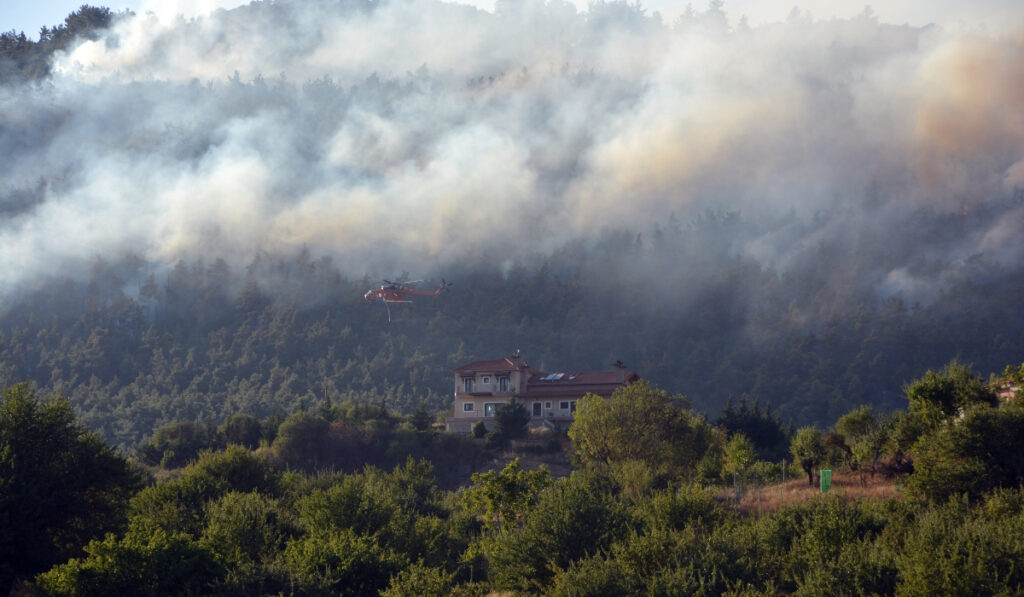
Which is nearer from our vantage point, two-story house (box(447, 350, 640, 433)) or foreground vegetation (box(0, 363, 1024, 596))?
foreground vegetation (box(0, 363, 1024, 596))

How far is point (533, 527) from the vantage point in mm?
48688

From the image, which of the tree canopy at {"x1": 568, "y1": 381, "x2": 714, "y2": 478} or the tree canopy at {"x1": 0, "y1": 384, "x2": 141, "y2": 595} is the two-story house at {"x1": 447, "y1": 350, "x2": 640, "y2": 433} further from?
the tree canopy at {"x1": 0, "y1": 384, "x2": 141, "y2": 595}

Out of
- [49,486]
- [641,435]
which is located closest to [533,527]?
[49,486]

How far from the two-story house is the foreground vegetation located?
1685 inches

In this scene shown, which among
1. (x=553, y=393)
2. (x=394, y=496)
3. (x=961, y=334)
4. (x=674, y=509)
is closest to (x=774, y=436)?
(x=553, y=393)

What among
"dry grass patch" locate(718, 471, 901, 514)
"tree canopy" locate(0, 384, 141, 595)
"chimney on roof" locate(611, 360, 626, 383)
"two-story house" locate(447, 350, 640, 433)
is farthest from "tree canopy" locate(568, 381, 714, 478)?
"tree canopy" locate(0, 384, 141, 595)

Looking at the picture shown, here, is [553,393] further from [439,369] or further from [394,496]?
[439,369]

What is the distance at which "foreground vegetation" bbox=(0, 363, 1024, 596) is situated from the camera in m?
39.2

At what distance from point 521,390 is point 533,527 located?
74688mm

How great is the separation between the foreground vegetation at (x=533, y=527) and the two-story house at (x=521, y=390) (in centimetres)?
4280

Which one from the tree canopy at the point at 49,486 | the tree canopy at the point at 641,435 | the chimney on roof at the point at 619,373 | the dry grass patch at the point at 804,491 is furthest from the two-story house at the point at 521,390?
the tree canopy at the point at 49,486

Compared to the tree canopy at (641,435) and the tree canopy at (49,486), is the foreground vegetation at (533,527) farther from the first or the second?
the tree canopy at (641,435)

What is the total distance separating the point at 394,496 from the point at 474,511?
695 centimetres

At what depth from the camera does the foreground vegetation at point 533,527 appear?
39188 mm
